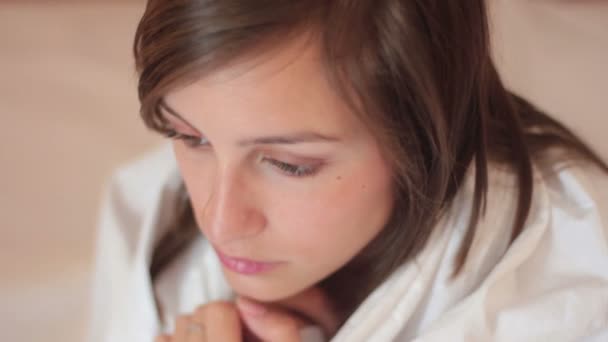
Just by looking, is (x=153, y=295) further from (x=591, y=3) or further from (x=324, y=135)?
(x=591, y=3)

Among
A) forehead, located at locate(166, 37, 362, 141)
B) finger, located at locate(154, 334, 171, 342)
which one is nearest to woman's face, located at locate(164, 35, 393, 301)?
forehead, located at locate(166, 37, 362, 141)

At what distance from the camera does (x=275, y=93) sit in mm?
448

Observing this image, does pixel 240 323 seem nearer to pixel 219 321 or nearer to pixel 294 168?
pixel 219 321

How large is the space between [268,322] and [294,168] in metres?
0.22

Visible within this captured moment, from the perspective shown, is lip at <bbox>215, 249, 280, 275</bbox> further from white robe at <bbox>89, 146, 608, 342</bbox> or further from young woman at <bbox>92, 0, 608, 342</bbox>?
white robe at <bbox>89, 146, 608, 342</bbox>

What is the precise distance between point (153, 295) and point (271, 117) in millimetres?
355

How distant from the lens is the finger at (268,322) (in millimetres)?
647

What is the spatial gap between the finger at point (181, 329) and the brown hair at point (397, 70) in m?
0.21

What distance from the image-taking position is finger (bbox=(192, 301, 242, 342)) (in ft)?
2.11

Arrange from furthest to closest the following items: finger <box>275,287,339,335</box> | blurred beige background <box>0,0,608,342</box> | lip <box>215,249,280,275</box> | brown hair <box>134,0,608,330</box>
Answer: blurred beige background <box>0,0,608,342</box> < finger <box>275,287,339,335</box> < lip <box>215,249,280,275</box> < brown hair <box>134,0,608,330</box>

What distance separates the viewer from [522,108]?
74 centimetres

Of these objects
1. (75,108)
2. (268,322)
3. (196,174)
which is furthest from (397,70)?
(75,108)

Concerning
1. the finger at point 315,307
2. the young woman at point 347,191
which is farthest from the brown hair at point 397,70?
the finger at point 315,307

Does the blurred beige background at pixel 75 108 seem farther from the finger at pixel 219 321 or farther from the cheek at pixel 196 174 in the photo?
the cheek at pixel 196 174
